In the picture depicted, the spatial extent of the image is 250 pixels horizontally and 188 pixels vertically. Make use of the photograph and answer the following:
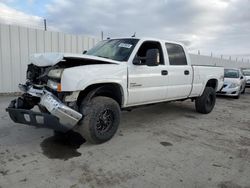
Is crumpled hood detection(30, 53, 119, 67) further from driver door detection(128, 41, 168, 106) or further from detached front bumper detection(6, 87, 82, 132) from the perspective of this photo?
driver door detection(128, 41, 168, 106)

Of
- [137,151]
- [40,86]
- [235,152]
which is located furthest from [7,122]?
[235,152]

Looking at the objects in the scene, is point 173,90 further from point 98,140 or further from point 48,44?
point 48,44

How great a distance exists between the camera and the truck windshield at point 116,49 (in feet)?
15.1

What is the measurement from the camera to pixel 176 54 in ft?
18.9

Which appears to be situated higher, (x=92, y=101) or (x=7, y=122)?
(x=92, y=101)

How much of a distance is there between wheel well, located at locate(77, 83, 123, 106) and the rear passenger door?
1.51 m

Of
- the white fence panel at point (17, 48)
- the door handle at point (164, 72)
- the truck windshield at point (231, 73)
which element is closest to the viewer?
the door handle at point (164, 72)

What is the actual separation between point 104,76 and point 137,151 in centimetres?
138

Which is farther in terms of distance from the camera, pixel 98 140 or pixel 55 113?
pixel 98 140

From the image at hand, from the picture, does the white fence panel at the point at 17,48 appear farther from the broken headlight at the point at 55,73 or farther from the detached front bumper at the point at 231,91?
the detached front bumper at the point at 231,91

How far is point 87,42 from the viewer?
11023mm

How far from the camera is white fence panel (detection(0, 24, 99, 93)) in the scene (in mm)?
8625

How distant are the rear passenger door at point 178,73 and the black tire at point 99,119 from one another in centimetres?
177

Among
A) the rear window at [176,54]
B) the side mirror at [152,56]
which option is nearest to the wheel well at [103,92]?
the side mirror at [152,56]
